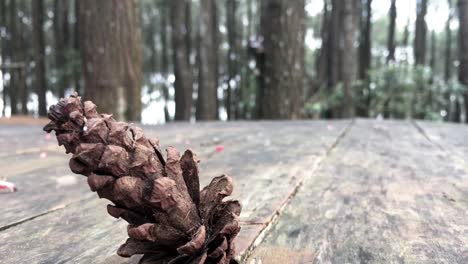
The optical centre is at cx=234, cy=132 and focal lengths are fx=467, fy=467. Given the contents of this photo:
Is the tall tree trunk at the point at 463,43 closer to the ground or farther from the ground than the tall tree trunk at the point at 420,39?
closer to the ground

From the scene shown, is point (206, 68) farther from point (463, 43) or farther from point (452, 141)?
point (452, 141)

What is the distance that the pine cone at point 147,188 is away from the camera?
0.51 metres

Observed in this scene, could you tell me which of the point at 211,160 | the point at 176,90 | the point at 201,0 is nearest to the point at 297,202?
the point at 211,160

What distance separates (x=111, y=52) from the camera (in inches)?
176

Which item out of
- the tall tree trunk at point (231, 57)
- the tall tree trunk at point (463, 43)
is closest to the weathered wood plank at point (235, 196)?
the tall tree trunk at point (463, 43)

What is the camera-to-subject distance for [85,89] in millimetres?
4613

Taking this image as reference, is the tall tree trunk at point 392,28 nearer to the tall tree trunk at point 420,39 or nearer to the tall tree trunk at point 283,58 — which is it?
the tall tree trunk at point 420,39

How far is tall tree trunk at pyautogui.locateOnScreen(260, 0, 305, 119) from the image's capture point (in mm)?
5047

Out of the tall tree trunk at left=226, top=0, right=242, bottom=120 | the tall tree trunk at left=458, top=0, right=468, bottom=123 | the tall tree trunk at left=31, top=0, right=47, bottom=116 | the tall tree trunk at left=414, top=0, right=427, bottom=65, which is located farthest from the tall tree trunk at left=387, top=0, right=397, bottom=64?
the tall tree trunk at left=31, top=0, right=47, bottom=116

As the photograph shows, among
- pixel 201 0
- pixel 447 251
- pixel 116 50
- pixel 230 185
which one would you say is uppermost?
pixel 201 0

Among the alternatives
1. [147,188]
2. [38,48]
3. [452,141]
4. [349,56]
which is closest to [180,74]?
[38,48]

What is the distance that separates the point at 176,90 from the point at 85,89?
744 cm

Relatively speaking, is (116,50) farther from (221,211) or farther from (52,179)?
(221,211)

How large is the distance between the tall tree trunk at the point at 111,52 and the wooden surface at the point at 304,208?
2675 millimetres
